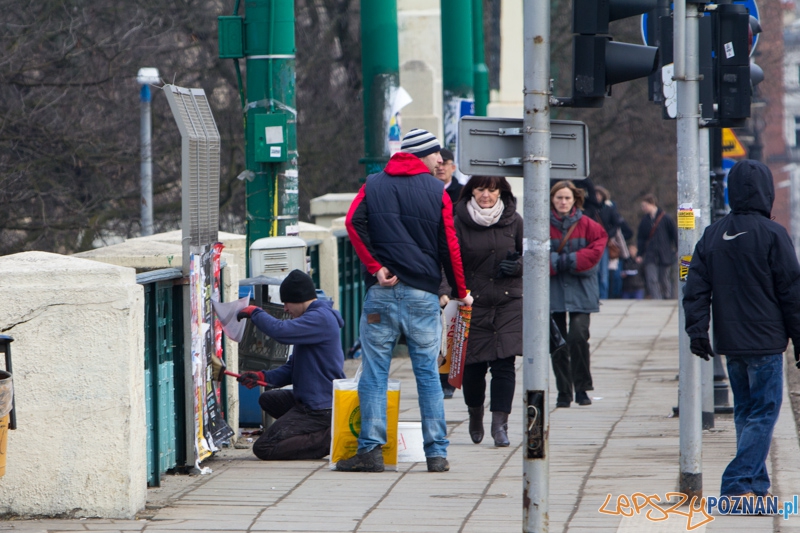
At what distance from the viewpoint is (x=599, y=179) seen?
33031 mm

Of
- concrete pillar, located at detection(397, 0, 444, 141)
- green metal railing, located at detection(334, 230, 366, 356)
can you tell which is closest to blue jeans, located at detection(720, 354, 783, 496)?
green metal railing, located at detection(334, 230, 366, 356)

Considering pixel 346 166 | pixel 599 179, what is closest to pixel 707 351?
pixel 346 166

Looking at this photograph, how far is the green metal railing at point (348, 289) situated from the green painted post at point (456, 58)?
9.42ft

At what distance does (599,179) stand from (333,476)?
26534 millimetres

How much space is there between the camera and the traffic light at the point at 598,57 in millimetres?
5258

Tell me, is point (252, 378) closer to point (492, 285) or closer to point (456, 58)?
point (492, 285)

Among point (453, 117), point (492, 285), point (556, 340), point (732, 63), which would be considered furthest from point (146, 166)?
point (732, 63)

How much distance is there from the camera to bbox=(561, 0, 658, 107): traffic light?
5258 mm

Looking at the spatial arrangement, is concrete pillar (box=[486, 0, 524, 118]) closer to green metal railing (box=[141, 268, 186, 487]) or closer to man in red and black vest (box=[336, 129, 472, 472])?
man in red and black vest (box=[336, 129, 472, 472])

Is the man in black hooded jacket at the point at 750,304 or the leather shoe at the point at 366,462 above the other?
the man in black hooded jacket at the point at 750,304

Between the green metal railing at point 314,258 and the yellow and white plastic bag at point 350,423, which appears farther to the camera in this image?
the green metal railing at point 314,258

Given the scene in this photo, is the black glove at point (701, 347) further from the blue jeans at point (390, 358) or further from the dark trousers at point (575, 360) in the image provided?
the dark trousers at point (575, 360)

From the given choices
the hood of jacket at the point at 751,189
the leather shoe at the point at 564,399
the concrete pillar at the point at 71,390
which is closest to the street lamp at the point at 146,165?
the leather shoe at the point at 564,399

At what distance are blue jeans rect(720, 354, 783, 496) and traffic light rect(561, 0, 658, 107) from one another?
158 cm
